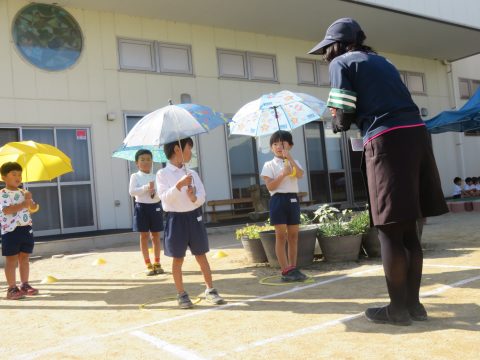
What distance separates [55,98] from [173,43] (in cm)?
347

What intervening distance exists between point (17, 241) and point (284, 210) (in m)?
2.93

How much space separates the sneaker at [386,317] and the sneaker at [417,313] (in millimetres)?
85

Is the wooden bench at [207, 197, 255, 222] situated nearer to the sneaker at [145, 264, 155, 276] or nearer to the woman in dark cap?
the sneaker at [145, 264, 155, 276]

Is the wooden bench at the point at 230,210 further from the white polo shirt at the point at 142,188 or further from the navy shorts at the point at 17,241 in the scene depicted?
the navy shorts at the point at 17,241

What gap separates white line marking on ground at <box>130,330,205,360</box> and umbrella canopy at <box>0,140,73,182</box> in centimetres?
308

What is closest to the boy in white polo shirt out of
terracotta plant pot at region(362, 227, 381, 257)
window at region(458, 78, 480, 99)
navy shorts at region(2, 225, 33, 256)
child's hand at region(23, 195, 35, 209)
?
terracotta plant pot at region(362, 227, 381, 257)

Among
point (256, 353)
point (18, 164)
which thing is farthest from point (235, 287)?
point (18, 164)

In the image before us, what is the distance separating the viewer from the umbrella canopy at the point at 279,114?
564 cm

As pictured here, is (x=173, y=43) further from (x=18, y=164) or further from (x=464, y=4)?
(x=464, y=4)

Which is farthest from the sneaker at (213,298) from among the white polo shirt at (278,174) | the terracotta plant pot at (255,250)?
the terracotta plant pot at (255,250)

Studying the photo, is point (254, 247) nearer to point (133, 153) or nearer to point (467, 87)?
point (133, 153)

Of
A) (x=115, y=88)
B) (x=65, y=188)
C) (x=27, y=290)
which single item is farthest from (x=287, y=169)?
(x=115, y=88)

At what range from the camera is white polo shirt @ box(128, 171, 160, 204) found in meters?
6.05

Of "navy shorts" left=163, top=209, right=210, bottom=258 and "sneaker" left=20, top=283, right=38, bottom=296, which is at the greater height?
"navy shorts" left=163, top=209, right=210, bottom=258
